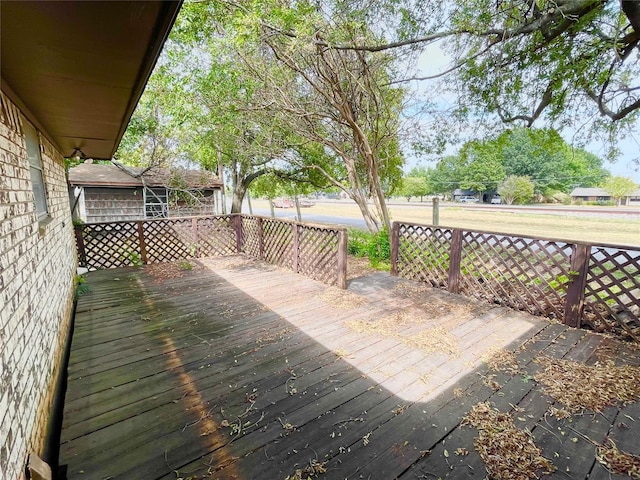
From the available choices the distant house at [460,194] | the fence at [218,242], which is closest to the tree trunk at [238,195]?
the fence at [218,242]

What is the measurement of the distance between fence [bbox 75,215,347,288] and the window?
2.98 m

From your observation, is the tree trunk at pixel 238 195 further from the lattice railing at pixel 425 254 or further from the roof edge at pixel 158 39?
the roof edge at pixel 158 39

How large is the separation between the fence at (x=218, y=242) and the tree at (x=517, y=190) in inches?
1728

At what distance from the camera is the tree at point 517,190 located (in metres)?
40.2

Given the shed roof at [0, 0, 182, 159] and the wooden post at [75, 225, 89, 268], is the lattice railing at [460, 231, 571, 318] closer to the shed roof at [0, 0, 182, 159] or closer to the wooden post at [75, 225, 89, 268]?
the shed roof at [0, 0, 182, 159]

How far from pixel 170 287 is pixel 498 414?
465 cm

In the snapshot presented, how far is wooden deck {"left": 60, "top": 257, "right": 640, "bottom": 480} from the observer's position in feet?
5.60

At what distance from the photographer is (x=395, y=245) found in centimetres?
536

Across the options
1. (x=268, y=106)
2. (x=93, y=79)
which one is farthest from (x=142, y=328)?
(x=268, y=106)

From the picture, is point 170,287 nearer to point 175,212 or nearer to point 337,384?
point 337,384

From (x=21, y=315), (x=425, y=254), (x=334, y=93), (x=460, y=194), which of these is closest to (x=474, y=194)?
(x=460, y=194)

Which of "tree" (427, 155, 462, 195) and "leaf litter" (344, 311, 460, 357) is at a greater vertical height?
"tree" (427, 155, 462, 195)

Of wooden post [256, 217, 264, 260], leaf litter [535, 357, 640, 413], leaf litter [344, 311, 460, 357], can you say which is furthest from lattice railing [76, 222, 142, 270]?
leaf litter [535, 357, 640, 413]

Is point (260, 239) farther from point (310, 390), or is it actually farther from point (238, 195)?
point (238, 195)
